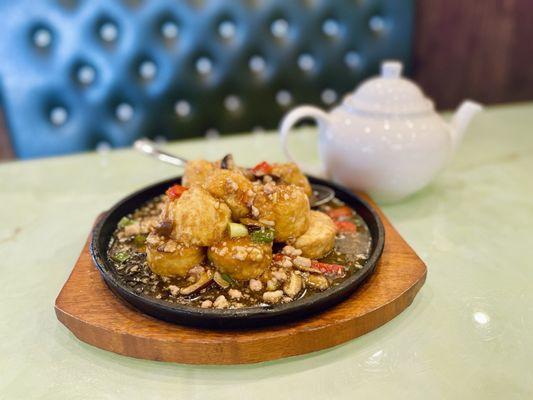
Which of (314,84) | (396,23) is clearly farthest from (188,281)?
(396,23)

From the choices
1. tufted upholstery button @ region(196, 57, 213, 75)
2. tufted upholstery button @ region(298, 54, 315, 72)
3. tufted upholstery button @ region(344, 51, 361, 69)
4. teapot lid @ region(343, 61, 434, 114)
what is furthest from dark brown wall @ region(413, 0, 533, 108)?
teapot lid @ region(343, 61, 434, 114)

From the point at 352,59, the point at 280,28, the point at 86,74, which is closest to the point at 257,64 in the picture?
the point at 280,28

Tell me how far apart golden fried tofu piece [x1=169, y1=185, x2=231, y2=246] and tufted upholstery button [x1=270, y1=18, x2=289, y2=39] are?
1.76 meters

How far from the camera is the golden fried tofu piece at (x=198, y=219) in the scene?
89 centimetres

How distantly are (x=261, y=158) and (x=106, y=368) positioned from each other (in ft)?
3.83

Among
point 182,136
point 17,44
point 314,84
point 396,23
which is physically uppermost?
point 17,44

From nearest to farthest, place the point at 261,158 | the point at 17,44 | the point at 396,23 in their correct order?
the point at 261,158, the point at 17,44, the point at 396,23

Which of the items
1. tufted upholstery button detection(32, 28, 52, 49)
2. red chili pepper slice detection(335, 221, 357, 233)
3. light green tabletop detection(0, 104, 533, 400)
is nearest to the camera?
light green tabletop detection(0, 104, 533, 400)

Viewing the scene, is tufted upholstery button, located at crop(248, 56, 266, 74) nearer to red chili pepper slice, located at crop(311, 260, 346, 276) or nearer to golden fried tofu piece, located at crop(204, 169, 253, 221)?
golden fried tofu piece, located at crop(204, 169, 253, 221)

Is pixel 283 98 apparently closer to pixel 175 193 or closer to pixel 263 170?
pixel 263 170

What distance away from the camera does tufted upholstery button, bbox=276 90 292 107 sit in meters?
2.61

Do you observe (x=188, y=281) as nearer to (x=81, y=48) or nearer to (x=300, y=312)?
(x=300, y=312)

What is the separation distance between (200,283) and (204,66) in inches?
71.3

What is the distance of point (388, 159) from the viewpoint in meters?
1.26
